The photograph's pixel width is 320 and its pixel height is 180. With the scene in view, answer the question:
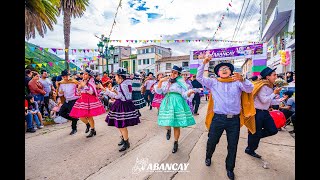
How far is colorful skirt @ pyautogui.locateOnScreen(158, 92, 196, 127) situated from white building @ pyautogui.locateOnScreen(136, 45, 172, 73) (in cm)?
3337

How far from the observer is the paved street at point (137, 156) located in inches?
118

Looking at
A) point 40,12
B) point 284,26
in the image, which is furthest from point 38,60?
point 284,26

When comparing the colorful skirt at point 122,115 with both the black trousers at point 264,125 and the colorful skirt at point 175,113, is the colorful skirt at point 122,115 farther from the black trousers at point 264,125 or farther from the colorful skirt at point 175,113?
the black trousers at point 264,125

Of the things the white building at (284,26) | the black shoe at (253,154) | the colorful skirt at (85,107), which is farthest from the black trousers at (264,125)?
the white building at (284,26)

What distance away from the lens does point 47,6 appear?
7.82 metres

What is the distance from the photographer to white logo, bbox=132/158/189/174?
3.15 m

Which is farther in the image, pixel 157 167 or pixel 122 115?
pixel 122 115

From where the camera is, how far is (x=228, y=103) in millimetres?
2885

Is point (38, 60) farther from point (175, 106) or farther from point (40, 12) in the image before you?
point (175, 106)

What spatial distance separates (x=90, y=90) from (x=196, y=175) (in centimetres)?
342

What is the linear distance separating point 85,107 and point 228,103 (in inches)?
145

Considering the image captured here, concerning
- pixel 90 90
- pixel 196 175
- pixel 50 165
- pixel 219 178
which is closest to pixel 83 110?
pixel 90 90
